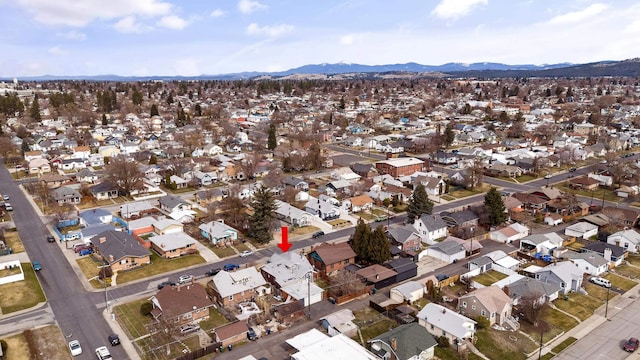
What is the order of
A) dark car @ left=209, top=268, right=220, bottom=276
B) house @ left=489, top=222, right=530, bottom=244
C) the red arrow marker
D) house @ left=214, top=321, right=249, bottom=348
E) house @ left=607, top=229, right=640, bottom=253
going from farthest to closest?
house @ left=489, top=222, right=530, bottom=244 < the red arrow marker < house @ left=607, top=229, right=640, bottom=253 < dark car @ left=209, top=268, right=220, bottom=276 < house @ left=214, top=321, right=249, bottom=348

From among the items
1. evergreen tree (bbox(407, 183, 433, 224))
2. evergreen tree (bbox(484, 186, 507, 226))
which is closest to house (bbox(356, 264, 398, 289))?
evergreen tree (bbox(407, 183, 433, 224))

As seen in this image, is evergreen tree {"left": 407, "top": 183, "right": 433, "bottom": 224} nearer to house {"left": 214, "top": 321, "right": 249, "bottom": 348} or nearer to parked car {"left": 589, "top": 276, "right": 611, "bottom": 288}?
parked car {"left": 589, "top": 276, "right": 611, "bottom": 288}

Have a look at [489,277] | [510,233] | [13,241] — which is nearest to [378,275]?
[489,277]

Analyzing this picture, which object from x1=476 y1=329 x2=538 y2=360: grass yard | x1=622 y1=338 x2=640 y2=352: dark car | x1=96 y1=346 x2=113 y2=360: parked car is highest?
x1=96 y1=346 x2=113 y2=360: parked car

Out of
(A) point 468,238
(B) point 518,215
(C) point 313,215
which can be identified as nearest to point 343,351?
(A) point 468,238

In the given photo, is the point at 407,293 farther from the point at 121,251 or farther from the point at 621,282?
the point at 121,251

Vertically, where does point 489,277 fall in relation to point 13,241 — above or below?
below
